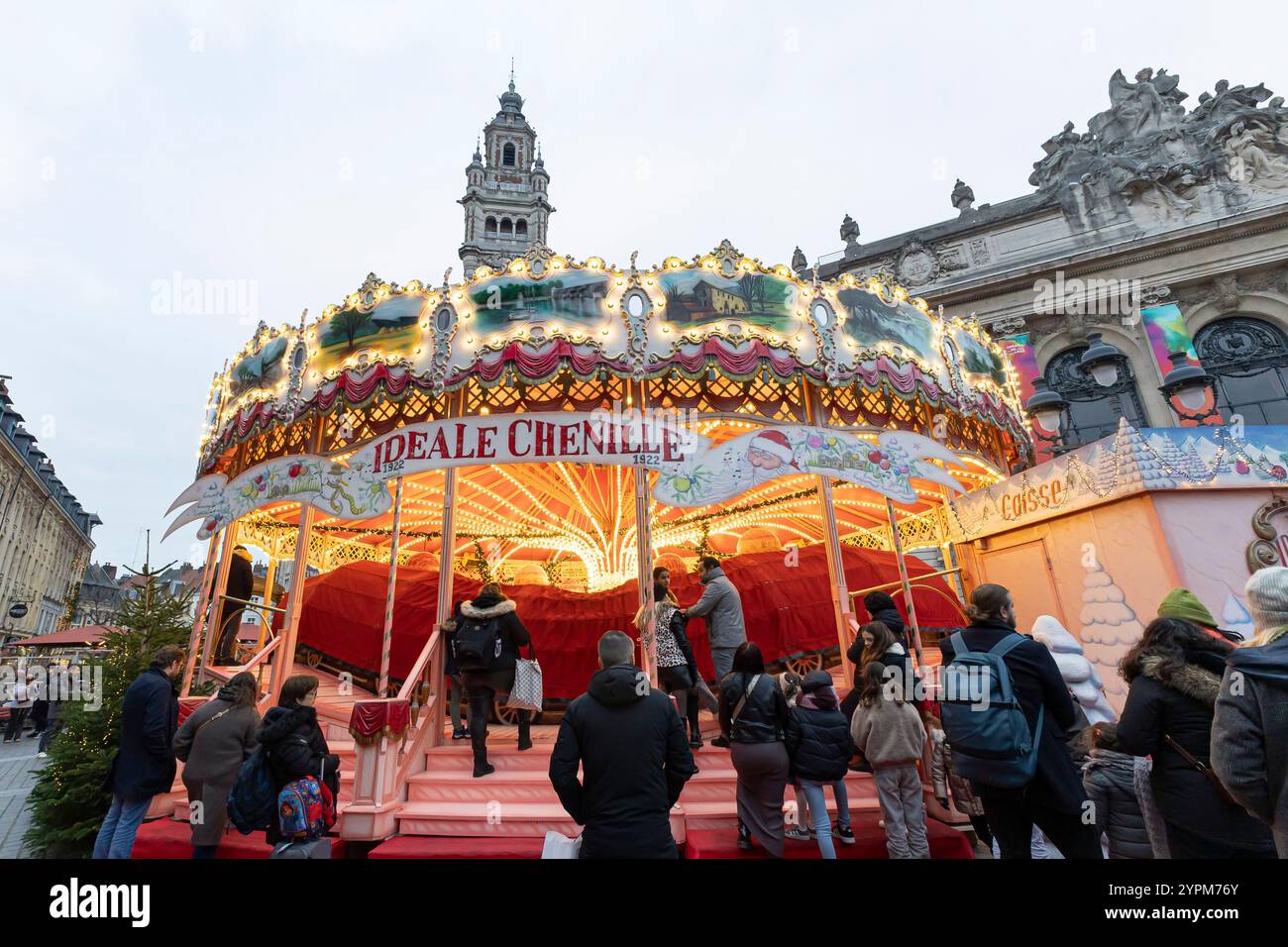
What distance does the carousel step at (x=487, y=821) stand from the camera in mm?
4840

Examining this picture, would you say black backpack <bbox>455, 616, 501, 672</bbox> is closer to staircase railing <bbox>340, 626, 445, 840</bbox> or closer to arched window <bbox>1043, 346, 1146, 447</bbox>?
staircase railing <bbox>340, 626, 445, 840</bbox>

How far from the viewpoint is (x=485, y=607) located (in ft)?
18.9

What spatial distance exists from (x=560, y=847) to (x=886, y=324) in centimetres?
733

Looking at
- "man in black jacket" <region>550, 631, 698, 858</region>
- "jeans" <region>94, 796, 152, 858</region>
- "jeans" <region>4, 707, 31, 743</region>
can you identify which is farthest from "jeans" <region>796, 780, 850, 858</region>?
"jeans" <region>4, 707, 31, 743</region>

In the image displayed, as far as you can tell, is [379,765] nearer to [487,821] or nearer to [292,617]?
[487,821]

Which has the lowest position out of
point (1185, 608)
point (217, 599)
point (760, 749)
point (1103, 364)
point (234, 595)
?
point (760, 749)

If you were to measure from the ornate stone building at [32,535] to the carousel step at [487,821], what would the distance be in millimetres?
33802

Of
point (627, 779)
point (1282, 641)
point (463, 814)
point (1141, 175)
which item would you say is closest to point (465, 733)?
point (463, 814)

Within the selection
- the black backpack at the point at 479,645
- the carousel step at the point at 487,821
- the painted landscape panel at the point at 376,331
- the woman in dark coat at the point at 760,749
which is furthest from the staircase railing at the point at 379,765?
the painted landscape panel at the point at 376,331

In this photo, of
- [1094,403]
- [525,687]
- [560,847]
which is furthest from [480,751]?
[1094,403]

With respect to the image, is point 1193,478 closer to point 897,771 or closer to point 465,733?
point 897,771

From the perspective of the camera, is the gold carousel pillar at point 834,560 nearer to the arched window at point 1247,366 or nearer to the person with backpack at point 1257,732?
the person with backpack at point 1257,732

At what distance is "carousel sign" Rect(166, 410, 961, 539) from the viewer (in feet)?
21.5

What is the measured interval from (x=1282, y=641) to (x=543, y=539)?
10115mm
